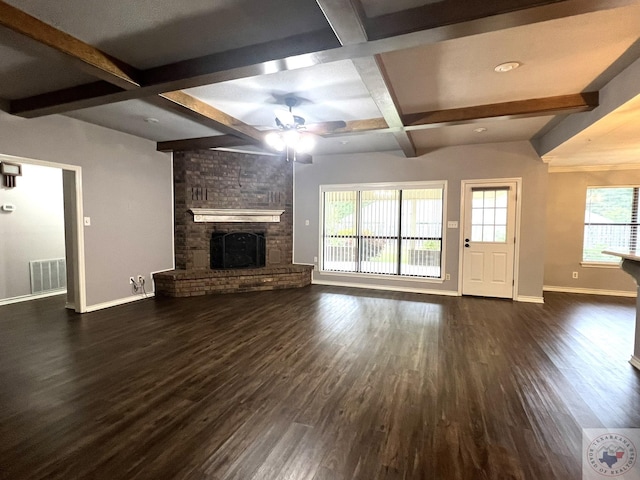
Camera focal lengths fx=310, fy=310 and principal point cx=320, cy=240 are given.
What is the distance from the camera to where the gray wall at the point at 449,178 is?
511cm

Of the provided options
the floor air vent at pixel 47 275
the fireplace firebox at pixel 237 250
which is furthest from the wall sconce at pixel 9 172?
the fireplace firebox at pixel 237 250

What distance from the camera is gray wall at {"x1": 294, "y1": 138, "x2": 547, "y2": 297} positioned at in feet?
16.8

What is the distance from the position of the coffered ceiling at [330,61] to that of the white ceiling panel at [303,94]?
0.8 inches

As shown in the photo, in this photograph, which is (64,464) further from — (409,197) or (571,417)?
(409,197)

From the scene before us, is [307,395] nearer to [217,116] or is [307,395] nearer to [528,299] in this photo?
[217,116]

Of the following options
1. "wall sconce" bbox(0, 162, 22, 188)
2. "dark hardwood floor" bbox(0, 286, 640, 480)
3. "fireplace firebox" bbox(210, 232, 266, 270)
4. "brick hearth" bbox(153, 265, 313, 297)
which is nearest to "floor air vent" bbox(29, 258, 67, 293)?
"dark hardwood floor" bbox(0, 286, 640, 480)

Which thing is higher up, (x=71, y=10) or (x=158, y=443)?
(x=71, y=10)

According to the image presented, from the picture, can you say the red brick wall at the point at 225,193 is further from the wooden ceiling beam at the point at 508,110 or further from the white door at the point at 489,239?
the white door at the point at 489,239

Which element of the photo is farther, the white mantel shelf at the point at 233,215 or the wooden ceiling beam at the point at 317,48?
the white mantel shelf at the point at 233,215

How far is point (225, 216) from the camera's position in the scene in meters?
5.89

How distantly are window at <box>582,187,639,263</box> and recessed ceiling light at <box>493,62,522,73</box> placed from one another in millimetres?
4553

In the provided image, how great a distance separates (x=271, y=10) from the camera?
1983 millimetres

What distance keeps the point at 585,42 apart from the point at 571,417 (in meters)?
2.64

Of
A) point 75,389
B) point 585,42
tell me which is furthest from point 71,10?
point 585,42
